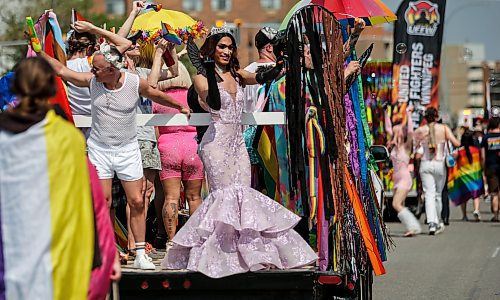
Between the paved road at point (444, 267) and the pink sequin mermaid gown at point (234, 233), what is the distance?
4.66 m

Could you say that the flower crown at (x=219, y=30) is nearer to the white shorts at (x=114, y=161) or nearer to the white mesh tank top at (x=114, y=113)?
the white mesh tank top at (x=114, y=113)

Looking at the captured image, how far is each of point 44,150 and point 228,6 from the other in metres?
112

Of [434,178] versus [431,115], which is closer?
[431,115]

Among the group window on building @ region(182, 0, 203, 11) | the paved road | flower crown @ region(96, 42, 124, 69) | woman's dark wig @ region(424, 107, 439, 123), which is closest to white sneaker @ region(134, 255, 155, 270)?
flower crown @ region(96, 42, 124, 69)

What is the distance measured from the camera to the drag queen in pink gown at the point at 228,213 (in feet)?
24.5

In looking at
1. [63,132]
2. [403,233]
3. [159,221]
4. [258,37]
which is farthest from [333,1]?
[403,233]

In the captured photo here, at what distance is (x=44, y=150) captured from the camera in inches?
215

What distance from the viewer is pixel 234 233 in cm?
764

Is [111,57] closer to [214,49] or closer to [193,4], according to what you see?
[214,49]

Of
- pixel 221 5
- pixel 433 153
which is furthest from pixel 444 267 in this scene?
pixel 221 5

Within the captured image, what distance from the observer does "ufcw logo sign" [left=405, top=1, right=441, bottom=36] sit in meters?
25.0

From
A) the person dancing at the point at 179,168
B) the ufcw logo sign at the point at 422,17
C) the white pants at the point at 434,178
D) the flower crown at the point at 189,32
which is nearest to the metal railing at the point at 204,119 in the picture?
the person dancing at the point at 179,168

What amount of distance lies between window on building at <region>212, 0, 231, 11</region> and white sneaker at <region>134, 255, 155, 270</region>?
109 meters

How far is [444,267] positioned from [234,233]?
778 cm
